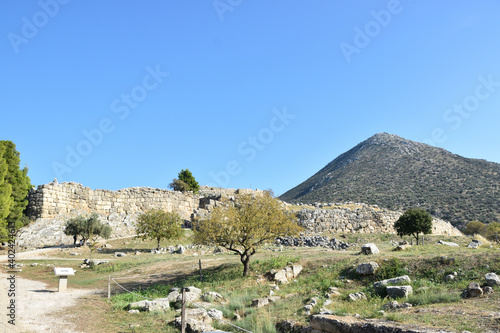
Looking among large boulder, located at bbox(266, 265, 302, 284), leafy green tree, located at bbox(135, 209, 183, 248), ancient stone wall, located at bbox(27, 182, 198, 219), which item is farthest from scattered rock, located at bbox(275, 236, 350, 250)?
large boulder, located at bbox(266, 265, 302, 284)

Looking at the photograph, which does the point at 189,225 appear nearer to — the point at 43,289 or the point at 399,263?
the point at 43,289

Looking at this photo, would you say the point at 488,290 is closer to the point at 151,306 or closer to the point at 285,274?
the point at 285,274

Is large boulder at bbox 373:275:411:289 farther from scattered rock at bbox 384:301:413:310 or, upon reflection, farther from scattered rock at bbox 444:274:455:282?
scattered rock at bbox 384:301:413:310

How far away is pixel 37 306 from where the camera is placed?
1142cm

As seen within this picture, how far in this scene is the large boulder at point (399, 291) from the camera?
397 inches

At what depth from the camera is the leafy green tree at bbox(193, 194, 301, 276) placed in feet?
53.9

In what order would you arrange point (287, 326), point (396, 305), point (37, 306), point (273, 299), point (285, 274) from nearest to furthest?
point (287, 326) → point (396, 305) → point (37, 306) → point (273, 299) → point (285, 274)

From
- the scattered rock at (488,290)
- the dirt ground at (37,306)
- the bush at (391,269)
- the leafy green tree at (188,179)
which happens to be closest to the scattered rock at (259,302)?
the bush at (391,269)

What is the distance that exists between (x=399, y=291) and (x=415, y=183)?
4988cm

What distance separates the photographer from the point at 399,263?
42.4 feet

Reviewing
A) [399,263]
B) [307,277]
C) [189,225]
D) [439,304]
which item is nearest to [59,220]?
[189,225]

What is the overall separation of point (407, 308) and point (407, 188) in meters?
49.2

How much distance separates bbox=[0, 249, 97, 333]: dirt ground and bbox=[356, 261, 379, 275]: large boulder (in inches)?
372

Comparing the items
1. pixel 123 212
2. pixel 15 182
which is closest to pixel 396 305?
pixel 123 212
